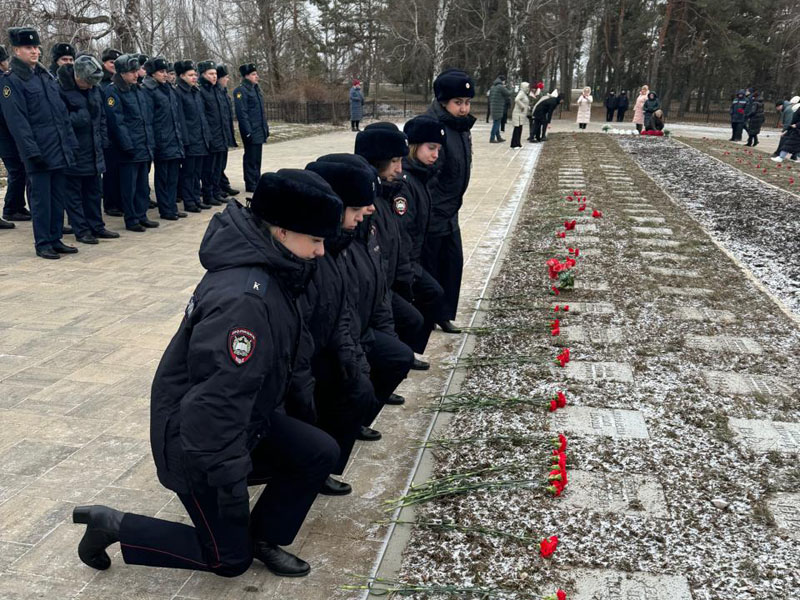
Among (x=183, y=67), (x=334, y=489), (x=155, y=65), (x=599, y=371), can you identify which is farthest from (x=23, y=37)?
(x=599, y=371)

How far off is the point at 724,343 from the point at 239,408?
14.5ft

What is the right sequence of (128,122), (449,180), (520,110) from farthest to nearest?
(520,110) < (128,122) < (449,180)

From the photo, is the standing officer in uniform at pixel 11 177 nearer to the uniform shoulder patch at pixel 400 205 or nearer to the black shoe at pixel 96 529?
the uniform shoulder patch at pixel 400 205

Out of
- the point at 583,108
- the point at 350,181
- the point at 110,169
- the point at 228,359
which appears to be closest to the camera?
the point at 228,359

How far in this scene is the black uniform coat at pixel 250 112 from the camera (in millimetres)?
11656

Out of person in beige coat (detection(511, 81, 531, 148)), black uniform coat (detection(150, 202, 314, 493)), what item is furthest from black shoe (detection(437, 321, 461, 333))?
person in beige coat (detection(511, 81, 531, 148))

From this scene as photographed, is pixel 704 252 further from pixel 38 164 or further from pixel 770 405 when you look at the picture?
pixel 38 164

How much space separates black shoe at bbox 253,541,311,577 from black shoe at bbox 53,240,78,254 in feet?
20.0

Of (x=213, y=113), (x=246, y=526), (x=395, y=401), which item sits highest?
(x=213, y=113)

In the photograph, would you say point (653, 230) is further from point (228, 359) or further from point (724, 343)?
point (228, 359)

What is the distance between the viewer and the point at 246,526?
2709 mm

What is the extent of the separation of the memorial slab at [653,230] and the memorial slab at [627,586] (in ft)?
23.8

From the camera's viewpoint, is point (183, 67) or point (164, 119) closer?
point (164, 119)

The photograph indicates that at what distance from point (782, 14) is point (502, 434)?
4240cm
